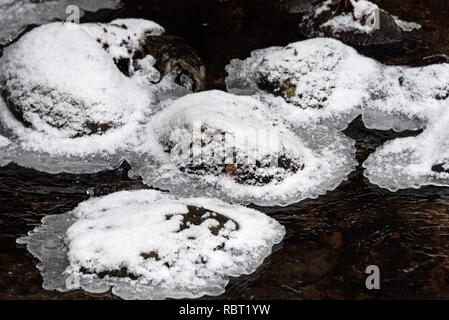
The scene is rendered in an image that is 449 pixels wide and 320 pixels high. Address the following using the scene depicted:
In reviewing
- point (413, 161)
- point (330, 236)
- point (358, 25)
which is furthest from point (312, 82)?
point (330, 236)

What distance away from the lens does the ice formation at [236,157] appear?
17.0 ft

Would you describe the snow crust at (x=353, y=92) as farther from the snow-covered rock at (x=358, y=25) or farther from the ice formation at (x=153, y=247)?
the ice formation at (x=153, y=247)

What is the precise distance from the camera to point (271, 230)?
4688 millimetres

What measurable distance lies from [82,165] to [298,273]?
2.24 metres

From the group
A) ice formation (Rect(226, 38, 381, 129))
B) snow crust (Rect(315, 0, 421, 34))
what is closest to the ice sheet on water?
ice formation (Rect(226, 38, 381, 129))

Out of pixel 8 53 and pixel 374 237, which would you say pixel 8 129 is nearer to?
pixel 8 53

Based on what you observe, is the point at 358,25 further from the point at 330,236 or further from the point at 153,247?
the point at 153,247

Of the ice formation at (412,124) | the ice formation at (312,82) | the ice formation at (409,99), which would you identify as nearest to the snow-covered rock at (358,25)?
the ice formation at (312,82)

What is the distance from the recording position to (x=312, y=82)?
251 inches

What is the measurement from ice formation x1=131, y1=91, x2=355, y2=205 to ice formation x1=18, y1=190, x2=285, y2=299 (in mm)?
389

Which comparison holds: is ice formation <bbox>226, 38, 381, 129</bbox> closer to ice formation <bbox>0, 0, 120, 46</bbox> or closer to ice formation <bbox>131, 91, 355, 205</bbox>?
ice formation <bbox>131, 91, 355, 205</bbox>

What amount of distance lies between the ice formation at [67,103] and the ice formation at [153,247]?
958mm

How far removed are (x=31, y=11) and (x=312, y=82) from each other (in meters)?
4.08
